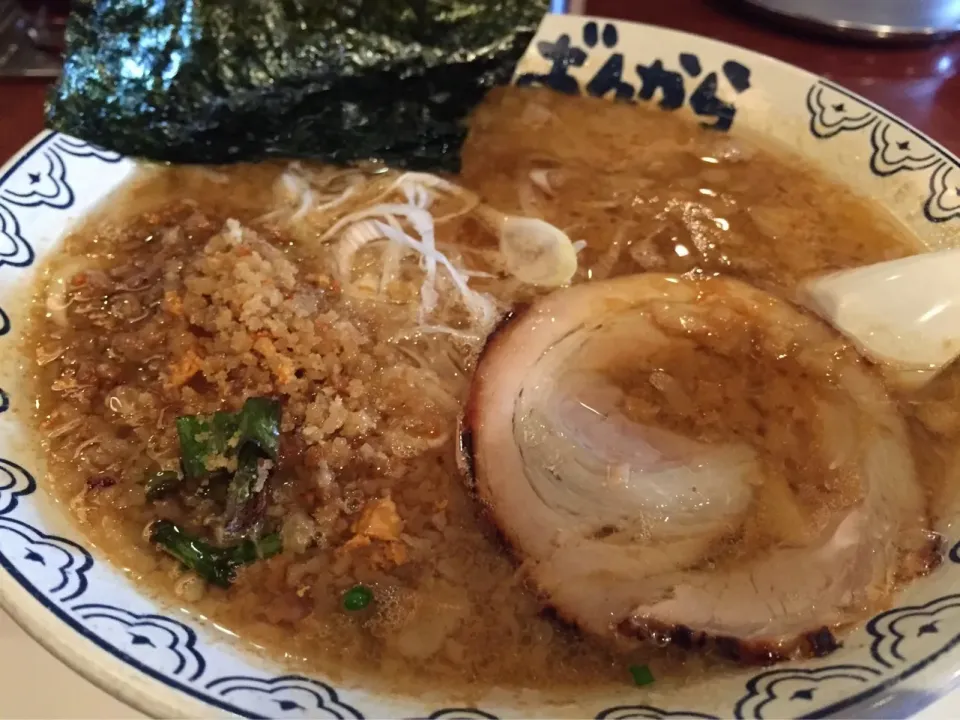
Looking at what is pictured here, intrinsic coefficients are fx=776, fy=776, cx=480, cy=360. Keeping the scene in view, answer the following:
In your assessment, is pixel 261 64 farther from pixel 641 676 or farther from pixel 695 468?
pixel 641 676

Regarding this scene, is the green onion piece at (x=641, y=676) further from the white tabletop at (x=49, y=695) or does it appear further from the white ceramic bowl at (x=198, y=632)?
the white tabletop at (x=49, y=695)

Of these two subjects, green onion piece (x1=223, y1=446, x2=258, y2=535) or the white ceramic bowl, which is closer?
the white ceramic bowl

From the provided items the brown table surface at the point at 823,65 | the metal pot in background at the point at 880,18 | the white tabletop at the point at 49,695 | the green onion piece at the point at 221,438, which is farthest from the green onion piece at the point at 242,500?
the metal pot in background at the point at 880,18

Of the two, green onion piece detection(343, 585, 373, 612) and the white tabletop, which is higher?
green onion piece detection(343, 585, 373, 612)

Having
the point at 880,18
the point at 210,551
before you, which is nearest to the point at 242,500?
the point at 210,551

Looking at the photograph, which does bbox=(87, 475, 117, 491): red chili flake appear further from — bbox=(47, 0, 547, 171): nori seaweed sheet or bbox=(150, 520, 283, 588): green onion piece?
bbox=(47, 0, 547, 171): nori seaweed sheet

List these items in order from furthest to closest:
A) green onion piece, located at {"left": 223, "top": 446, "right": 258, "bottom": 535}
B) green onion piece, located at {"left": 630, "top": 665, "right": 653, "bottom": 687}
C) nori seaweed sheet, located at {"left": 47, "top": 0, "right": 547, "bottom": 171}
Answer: nori seaweed sheet, located at {"left": 47, "top": 0, "right": 547, "bottom": 171}
green onion piece, located at {"left": 223, "top": 446, "right": 258, "bottom": 535}
green onion piece, located at {"left": 630, "top": 665, "right": 653, "bottom": 687}

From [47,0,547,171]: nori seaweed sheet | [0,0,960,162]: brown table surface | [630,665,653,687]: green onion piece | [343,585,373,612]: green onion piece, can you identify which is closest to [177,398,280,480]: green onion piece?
[343,585,373,612]: green onion piece
